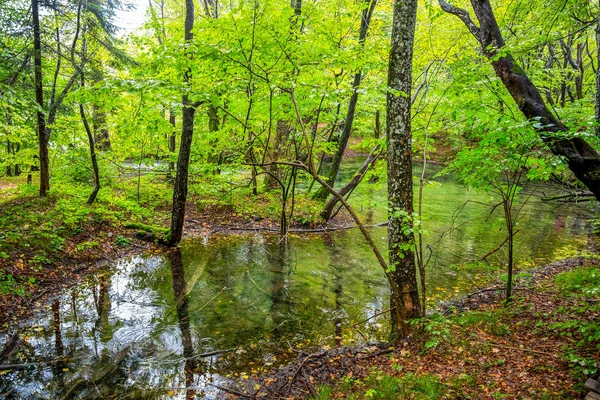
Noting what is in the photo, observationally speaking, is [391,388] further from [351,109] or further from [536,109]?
[351,109]

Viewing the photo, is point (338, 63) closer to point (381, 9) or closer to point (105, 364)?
point (105, 364)

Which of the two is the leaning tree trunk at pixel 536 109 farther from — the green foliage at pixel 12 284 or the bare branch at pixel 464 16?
the green foliage at pixel 12 284

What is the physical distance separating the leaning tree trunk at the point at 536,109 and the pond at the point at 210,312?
4.58 ft

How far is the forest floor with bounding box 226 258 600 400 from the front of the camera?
12.5 feet

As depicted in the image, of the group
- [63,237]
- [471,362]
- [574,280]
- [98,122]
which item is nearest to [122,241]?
[63,237]

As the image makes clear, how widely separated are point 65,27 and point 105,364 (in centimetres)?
1219

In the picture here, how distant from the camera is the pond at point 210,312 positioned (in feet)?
15.1

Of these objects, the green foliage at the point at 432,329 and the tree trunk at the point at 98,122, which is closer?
the green foliage at the point at 432,329

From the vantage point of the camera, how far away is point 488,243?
38.8ft

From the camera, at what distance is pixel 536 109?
4.73 m

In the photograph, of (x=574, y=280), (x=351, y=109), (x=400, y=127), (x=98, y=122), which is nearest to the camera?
(x=400, y=127)

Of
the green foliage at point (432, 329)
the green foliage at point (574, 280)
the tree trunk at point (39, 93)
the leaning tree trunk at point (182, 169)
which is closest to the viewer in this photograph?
the green foliage at point (432, 329)

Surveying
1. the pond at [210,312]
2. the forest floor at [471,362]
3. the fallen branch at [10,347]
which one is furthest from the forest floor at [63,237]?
the forest floor at [471,362]

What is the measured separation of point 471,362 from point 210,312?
4575 millimetres
